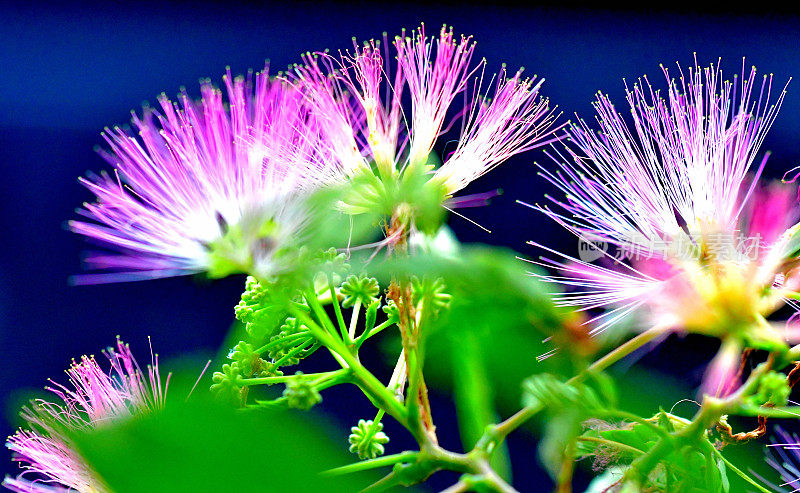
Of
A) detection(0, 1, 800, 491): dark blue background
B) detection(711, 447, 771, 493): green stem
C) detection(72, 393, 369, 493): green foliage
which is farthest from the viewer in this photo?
detection(0, 1, 800, 491): dark blue background

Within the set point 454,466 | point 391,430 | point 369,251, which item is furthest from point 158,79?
point 454,466

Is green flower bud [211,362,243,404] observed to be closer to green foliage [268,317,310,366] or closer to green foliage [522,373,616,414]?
green foliage [268,317,310,366]

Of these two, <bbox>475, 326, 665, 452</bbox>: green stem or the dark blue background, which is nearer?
<bbox>475, 326, 665, 452</bbox>: green stem

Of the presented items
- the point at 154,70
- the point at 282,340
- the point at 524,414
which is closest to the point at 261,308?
the point at 282,340

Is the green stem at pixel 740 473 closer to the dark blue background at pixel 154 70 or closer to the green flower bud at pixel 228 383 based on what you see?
the green flower bud at pixel 228 383
